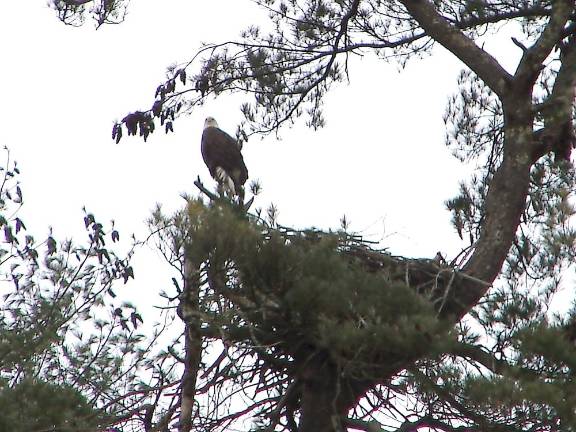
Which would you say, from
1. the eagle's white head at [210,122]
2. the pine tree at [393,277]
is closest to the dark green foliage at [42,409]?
the pine tree at [393,277]

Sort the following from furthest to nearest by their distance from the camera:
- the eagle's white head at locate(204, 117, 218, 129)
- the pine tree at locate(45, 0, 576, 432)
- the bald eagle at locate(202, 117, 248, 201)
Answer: the eagle's white head at locate(204, 117, 218, 129) < the bald eagle at locate(202, 117, 248, 201) < the pine tree at locate(45, 0, 576, 432)

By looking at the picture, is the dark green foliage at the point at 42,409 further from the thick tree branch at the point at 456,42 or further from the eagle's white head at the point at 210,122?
the eagle's white head at the point at 210,122

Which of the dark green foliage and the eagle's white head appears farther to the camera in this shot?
the eagle's white head

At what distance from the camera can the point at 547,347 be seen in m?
4.20

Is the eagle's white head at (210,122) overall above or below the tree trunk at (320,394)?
above

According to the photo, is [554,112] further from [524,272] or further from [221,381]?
[221,381]

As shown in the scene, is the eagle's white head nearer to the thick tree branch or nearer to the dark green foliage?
the thick tree branch

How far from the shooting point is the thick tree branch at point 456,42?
18.6 ft

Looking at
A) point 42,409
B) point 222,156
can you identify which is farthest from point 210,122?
point 42,409

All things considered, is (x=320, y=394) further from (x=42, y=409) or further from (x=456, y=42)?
(x=456, y=42)

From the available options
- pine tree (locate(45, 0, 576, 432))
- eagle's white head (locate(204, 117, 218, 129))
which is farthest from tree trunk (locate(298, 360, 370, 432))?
eagle's white head (locate(204, 117, 218, 129))

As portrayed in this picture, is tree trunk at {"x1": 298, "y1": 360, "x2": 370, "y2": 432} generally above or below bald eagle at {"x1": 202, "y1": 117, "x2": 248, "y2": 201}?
below

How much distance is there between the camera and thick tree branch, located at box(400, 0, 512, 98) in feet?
18.6

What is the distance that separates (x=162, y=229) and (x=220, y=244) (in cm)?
46
